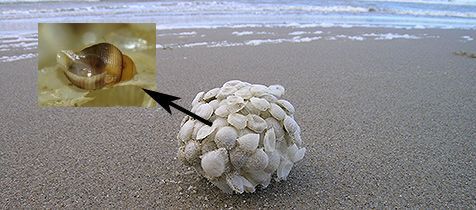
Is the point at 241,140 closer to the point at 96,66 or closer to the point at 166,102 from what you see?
the point at 166,102

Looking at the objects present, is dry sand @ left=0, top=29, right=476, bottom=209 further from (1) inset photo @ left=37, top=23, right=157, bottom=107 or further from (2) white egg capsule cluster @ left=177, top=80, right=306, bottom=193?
(1) inset photo @ left=37, top=23, right=157, bottom=107

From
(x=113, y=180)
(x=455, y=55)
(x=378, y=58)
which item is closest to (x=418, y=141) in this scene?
(x=113, y=180)

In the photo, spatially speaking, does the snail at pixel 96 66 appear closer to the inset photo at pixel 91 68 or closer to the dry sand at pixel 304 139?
the inset photo at pixel 91 68

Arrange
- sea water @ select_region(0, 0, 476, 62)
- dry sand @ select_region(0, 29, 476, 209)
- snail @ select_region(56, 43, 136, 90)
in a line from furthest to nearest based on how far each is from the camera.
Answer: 1. sea water @ select_region(0, 0, 476, 62)
2. dry sand @ select_region(0, 29, 476, 209)
3. snail @ select_region(56, 43, 136, 90)

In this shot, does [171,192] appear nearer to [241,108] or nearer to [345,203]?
[241,108]

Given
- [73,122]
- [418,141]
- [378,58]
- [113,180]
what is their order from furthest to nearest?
[378,58], [73,122], [418,141], [113,180]

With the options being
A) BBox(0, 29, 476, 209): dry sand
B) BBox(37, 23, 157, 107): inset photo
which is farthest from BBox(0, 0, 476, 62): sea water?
BBox(37, 23, 157, 107): inset photo
